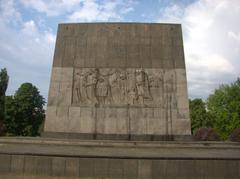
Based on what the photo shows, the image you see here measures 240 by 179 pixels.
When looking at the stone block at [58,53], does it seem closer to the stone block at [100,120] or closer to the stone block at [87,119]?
the stone block at [87,119]

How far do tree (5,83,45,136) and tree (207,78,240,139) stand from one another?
91.6ft

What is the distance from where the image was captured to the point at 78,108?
13.2m

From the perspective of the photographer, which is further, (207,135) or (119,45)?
(207,135)

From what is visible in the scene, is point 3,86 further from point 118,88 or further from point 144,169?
point 144,169

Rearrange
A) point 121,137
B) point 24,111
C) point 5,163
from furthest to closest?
point 24,111 → point 121,137 → point 5,163

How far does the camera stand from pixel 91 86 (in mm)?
13391

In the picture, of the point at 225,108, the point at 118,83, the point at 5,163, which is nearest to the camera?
the point at 5,163

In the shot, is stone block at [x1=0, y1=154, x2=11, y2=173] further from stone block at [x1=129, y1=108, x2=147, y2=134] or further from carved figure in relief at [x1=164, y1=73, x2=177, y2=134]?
carved figure in relief at [x1=164, y1=73, x2=177, y2=134]

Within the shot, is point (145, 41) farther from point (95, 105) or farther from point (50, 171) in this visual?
point (50, 171)

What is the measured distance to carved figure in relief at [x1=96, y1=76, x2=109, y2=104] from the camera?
13.3 meters

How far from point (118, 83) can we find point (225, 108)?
32.8m

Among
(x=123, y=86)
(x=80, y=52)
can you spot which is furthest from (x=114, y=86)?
(x=80, y=52)

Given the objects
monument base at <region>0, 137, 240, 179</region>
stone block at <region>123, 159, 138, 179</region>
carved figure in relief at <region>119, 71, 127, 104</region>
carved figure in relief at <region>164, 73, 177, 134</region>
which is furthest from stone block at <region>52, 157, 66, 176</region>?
carved figure in relief at <region>164, 73, 177, 134</region>

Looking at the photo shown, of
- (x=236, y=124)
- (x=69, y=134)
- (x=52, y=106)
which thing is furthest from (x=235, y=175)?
(x=236, y=124)
